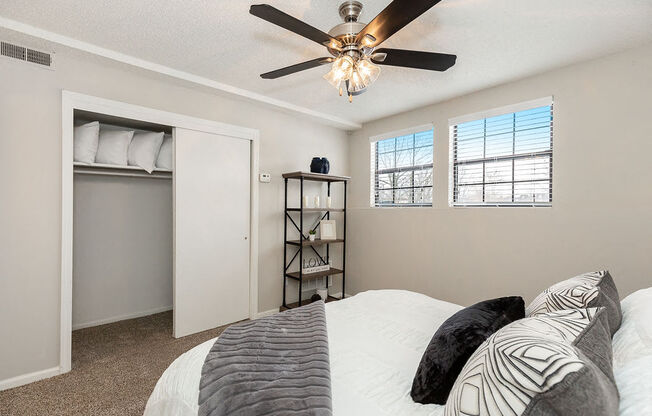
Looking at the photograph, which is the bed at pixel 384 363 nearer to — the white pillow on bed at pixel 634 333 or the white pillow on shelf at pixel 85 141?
the white pillow on bed at pixel 634 333

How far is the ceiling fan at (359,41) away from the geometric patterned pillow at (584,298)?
4.41 feet

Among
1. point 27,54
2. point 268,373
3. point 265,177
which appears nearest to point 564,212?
point 268,373

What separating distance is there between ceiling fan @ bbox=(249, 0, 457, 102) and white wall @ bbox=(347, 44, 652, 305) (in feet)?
5.13

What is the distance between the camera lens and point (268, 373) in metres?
1.11

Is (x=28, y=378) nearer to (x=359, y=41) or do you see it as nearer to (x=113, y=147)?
(x=113, y=147)

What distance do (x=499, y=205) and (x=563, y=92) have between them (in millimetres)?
1115

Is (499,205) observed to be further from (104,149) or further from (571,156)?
(104,149)

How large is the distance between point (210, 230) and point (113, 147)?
1.19 metres

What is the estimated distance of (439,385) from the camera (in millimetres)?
1060

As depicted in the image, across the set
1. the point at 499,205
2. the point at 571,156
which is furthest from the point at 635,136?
the point at 499,205

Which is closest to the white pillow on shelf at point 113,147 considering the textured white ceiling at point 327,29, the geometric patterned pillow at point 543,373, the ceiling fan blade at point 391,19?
the textured white ceiling at point 327,29

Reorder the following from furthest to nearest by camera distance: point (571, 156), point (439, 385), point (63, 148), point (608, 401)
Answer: point (571, 156), point (63, 148), point (439, 385), point (608, 401)

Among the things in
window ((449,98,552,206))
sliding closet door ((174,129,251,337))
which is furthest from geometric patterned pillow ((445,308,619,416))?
sliding closet door ((174,129,251,337))

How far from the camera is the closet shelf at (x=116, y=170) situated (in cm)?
295
